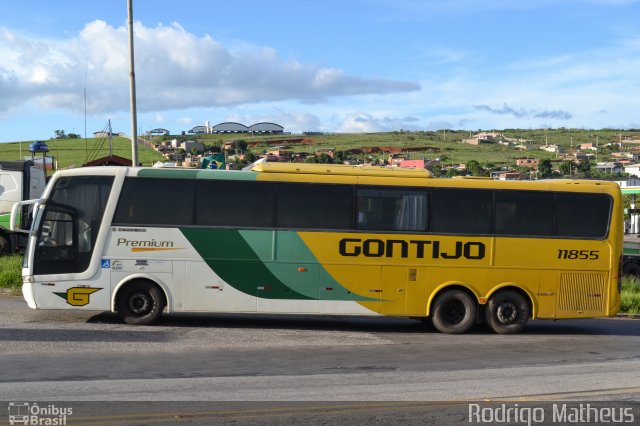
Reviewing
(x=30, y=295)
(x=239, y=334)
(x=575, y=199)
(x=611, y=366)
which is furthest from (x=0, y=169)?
(x=611, y=366)

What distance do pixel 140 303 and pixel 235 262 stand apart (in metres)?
1.95

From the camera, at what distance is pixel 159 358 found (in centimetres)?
1163

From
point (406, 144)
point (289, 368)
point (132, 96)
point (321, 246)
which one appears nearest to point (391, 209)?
point (321, 246)

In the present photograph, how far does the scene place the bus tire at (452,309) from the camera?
A: 50.7 ft

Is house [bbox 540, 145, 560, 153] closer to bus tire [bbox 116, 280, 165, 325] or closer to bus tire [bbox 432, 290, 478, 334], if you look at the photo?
bus tire [bbox 432, 290, 478, 334]

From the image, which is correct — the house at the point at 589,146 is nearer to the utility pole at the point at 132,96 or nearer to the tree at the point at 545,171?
the tree at the point at 545,171

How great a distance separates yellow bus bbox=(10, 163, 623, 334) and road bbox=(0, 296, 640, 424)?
0.58 meters

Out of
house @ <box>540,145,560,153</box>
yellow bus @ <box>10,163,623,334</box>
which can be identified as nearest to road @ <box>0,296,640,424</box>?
yellow bus @ <box>10,163,623,334</box>

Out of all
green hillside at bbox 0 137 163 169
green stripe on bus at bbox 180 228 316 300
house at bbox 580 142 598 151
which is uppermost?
house at bbox 580 142 598 151

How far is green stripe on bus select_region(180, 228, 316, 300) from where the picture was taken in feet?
→ 49.3

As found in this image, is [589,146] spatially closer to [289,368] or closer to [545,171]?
[545,171]

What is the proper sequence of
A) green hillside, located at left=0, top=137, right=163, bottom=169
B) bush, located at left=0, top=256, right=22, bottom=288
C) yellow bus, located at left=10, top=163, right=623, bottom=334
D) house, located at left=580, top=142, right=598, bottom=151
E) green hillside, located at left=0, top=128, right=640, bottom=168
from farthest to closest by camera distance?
house, located at left=580, top=142, right=598, bottom=151 < green hillside, located at left=0, top=128, right=640, bottom=168 < green hillside, located at left=0, top=137, right=163, bottom=169 < bush, located at left=0, top=256, right=22, bottom=288 < yellow bus, located at left=10, top=163, right=623, bottom=334

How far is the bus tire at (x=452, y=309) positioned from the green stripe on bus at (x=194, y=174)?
171 inches

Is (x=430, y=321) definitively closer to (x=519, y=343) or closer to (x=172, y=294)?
(x=519, y=343)
